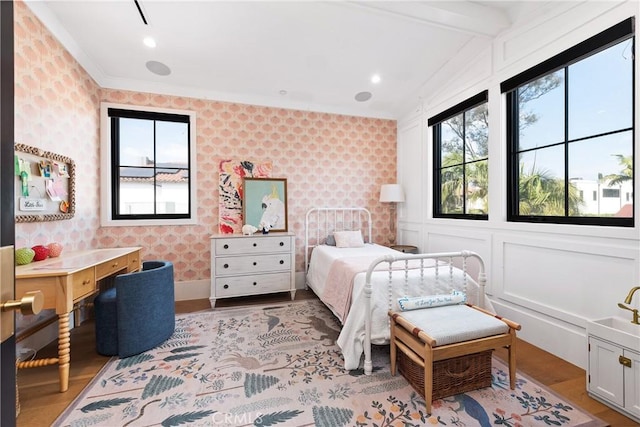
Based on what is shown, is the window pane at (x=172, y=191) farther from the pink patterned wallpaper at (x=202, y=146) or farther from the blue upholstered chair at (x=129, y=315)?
the blue upholstered chair at (x=129, y=315)

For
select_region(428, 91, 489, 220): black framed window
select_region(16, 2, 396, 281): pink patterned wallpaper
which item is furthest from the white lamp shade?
select_region(428, 91, 489, 220): black framed window

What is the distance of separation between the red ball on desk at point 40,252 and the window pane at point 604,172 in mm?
4284

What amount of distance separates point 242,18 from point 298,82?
1104 mm

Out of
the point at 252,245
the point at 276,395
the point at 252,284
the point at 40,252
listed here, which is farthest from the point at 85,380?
the point at 252,245

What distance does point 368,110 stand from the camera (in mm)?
4383

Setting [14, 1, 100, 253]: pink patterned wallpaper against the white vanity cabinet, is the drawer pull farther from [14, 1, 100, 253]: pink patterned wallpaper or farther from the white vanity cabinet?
[14, 1, 100, 253]: pink patterned wallpaper

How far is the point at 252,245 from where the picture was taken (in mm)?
3486

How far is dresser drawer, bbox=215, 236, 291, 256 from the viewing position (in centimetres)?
337

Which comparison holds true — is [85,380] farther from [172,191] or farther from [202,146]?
[202,146]

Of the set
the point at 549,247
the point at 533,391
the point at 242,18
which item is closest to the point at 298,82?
the point at 242,18

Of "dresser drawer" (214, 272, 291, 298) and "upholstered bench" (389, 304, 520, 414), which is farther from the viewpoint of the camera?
"dresser drawer" (214, 272, 291, 298)

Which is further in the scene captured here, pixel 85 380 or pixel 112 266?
pixel 112 266

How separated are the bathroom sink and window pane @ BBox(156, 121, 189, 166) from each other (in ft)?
14.1

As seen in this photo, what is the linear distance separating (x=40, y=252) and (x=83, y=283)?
1.70ft
